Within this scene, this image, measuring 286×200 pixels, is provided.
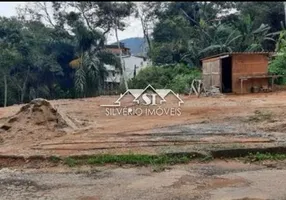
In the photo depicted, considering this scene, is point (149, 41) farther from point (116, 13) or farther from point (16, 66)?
point (16, 66)

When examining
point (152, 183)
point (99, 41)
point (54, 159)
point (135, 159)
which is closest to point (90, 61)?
point (99, 41)

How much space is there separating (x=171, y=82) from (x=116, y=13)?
8.09 meters

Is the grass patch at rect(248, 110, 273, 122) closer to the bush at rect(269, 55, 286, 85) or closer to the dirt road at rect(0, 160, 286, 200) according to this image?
the dirt road at rect(0, 160, 286, 200)

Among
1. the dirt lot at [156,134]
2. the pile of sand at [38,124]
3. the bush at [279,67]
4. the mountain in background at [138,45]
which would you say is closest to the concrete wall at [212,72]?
the bush at [279,67]

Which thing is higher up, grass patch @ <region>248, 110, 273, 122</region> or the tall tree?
the tall tree

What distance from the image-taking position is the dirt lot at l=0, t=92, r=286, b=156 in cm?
721

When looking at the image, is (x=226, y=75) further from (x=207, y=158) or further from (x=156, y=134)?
(x=207, y=158)

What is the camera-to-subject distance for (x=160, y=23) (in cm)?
3186

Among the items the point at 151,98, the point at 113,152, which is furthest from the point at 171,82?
the point at 113,152

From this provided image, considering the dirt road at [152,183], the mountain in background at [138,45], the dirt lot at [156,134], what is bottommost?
the dirt road at [152,183]

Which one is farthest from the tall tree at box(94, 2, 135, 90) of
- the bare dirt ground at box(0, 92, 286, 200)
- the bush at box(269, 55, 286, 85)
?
the bare dirt ground at box(0, 92, 286, 200)

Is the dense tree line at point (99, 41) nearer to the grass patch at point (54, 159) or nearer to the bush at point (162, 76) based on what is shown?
the bush at point (162, 76)

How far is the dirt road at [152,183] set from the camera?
4820mm

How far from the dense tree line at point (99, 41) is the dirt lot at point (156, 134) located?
39.1 feet
